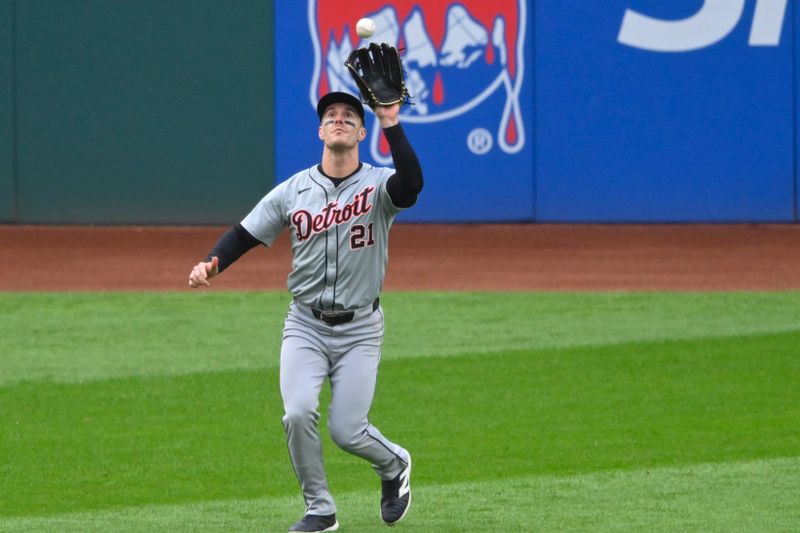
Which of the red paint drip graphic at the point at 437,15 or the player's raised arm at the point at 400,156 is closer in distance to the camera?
the player's raised arm at the point at 400,156

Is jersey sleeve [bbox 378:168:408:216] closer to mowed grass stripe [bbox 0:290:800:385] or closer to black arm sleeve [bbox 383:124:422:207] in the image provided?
black arm sleeve [bbox 383:124:422:207]

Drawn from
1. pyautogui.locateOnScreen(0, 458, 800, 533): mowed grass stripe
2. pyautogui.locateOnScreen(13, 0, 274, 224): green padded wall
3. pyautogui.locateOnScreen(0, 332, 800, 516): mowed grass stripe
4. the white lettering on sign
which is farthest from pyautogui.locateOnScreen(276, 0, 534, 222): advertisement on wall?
pyautogui.locateOnScreen(0, 458, 800, 533): mowed grass stripe

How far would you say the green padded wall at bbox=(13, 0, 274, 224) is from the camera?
17688 mm

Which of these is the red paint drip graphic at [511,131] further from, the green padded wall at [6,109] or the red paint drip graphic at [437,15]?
the green padded wall at [6,109]

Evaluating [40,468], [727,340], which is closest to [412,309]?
[727,340]

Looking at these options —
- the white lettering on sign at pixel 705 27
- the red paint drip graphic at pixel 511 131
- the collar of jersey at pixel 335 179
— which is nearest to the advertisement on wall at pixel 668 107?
the white lettering on sign at pixel 705 27

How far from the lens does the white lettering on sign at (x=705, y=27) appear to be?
17.2 m

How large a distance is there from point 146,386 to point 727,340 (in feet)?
13.7

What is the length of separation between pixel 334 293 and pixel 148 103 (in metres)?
12.5

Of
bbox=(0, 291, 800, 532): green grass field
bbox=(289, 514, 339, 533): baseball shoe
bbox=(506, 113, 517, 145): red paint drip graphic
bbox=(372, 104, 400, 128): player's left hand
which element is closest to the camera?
bbox=(372, 104, 400, 128): player's left hand

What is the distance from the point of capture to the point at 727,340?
35.3 feet

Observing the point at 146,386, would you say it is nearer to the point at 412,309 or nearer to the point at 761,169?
the point at 412,309

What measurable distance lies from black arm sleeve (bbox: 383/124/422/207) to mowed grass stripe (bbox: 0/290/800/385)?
4.57 metres

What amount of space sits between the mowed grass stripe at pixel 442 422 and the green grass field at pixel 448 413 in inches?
0.9
